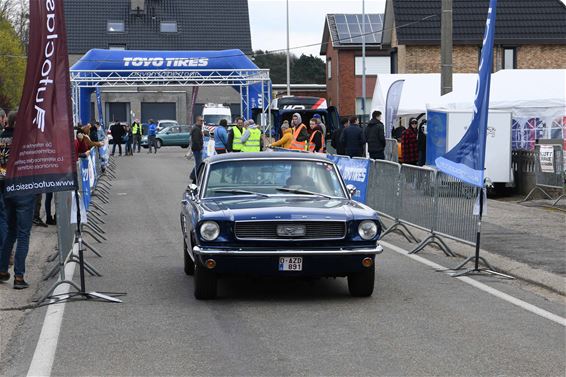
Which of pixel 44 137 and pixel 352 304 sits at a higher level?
pixel 44 137

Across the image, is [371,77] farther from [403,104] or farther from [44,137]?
[44,137]

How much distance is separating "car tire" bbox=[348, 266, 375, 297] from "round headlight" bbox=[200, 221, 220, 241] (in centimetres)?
143

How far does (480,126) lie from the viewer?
1216 cm

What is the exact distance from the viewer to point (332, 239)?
9.78 m

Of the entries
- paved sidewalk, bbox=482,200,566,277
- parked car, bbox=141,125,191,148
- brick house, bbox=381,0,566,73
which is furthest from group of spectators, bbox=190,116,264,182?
parked car, bbox=141,125,191,148

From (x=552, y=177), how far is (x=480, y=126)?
1029 cm

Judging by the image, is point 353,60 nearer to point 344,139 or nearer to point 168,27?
point 168,27

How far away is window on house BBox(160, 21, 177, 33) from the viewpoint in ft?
248

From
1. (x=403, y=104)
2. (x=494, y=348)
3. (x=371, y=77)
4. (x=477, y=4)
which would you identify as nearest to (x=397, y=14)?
(x=477, y=4)

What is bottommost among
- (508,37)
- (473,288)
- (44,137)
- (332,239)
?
(473,288)

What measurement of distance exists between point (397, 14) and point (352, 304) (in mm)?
42518

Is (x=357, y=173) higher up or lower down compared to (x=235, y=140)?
lower down

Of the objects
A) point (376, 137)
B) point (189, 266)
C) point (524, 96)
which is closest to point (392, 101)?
point (524, 96)

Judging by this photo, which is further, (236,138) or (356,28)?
(356,28)
